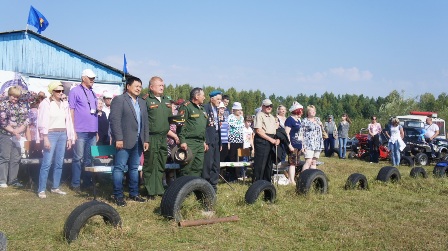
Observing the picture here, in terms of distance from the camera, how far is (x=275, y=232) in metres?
5.10

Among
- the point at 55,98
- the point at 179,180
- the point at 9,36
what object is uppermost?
the point at 9,36

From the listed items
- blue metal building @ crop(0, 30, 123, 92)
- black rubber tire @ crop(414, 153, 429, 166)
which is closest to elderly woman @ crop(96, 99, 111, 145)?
blue metal building @ crop(0, 30, 123, 92)

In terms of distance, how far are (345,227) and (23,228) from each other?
3924 millimetres

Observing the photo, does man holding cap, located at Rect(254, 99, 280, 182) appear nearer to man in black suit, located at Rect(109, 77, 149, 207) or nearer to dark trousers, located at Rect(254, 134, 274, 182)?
dark trousers, located at Rect(254, 134, 274, 182)

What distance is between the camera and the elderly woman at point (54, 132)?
7.10 metres

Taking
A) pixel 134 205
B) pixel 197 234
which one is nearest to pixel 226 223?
pixel 197 234

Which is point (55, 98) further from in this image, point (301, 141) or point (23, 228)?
point (301, 141)

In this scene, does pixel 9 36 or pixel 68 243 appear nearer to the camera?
pixel 68 243

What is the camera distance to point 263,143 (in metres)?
8.13

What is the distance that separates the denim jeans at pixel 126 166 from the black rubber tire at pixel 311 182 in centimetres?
275

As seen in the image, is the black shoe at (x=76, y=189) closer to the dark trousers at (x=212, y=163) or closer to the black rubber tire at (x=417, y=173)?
the dark trousers at (x=212, y=163)

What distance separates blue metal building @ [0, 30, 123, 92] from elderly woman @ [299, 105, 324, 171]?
939cm

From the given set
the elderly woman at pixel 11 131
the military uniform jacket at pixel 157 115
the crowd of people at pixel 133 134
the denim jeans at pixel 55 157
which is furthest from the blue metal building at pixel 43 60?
the military uniform jacket at pixel 157 115

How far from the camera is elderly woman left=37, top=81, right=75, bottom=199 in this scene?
7102 millimetres
